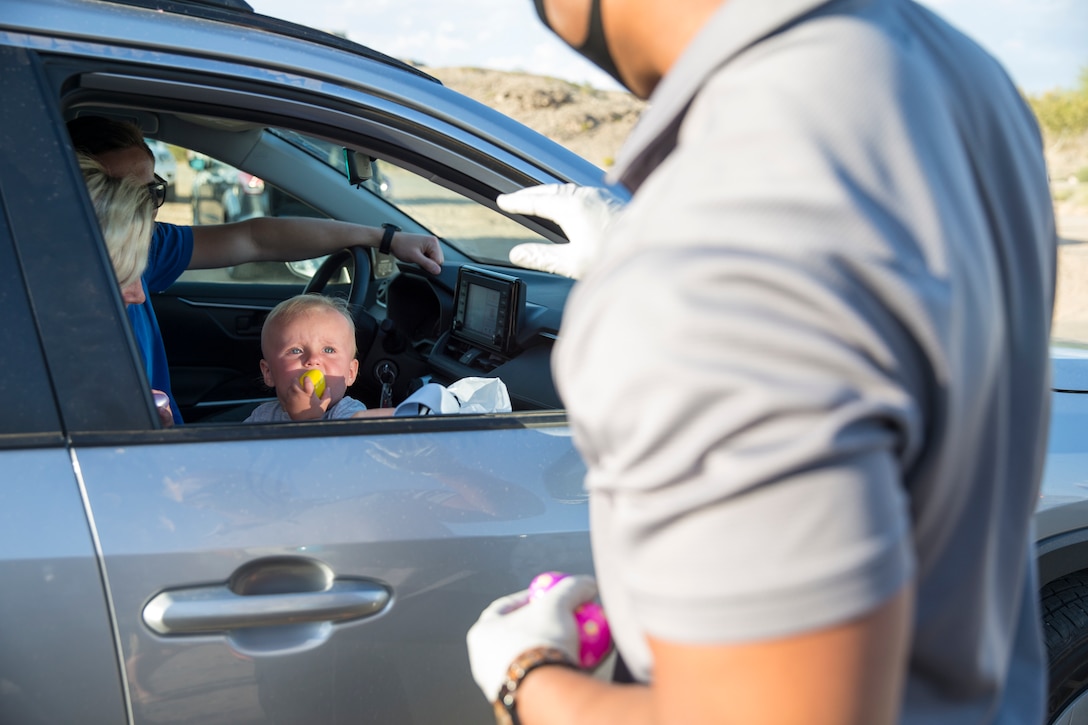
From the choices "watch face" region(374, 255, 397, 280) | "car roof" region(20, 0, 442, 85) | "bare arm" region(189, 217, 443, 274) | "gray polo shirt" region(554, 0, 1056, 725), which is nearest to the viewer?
"gray polo shirt" region(554, 0, 1056, 725)

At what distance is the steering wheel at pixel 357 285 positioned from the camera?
2.86m

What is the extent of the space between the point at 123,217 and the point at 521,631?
162 centimetres

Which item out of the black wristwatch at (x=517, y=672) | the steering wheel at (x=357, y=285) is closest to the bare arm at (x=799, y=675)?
the black wristwatch at (x=517, y=672)

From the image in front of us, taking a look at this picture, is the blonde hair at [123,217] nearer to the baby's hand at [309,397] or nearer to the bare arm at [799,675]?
the baby's hand at [309,397]

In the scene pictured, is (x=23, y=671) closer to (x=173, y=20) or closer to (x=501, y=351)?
(x=173, y=20)

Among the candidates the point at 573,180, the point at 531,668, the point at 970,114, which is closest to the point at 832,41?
the point at 970,114

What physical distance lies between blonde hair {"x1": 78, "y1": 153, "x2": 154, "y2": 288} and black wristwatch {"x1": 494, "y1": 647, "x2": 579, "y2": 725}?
1.52 metres

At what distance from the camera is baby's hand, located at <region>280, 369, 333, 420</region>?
2.29 metres

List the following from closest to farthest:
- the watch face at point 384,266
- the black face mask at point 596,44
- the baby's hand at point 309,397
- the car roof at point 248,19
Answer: the black face mask at point 596,44 → the car roof at point 248,19 → the baby's hand at point 309,397 → the watch face at point 384,266

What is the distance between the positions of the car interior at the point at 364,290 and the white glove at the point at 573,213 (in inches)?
20.3

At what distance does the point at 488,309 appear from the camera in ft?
8.96

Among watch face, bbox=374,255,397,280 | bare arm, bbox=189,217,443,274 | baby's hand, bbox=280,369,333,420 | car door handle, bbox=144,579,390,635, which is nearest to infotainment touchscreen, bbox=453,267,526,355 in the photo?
bare arm, bbox=189,217,443,274

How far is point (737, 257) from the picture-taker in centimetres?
54

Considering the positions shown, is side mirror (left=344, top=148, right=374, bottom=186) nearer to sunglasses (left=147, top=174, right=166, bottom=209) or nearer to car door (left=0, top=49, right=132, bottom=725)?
sunglasses (left=147, top=174, right=166, bottom=209)
